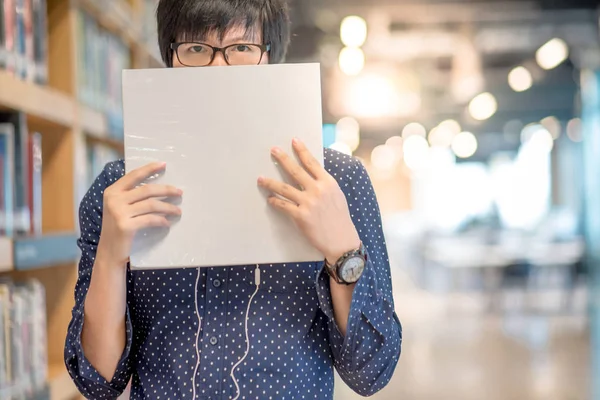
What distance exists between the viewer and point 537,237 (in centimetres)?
1024

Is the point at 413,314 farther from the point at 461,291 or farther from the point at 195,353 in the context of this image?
the point at 195,353

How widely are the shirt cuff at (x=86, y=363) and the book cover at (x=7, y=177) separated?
3.36ft

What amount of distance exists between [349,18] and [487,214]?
3.67m

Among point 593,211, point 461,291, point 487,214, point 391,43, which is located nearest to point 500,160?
point 487,214

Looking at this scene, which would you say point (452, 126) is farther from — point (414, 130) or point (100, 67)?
point (100, 67)

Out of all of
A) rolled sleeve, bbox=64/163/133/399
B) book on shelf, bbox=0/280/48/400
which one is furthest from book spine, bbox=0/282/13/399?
rolled sleeve, bbox=64/163/133/399

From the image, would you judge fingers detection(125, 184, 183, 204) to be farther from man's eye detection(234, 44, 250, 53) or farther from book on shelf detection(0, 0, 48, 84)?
book on shelf detection(0, 0, 48, 84)

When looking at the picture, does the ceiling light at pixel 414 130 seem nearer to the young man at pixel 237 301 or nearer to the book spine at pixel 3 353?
the book spine at pixel 3 353

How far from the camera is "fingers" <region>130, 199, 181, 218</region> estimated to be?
3.14 ft

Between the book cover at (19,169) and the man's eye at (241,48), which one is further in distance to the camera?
the book cover at (19,169)

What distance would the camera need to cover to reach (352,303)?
3.32 ft

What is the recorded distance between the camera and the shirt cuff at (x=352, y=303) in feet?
3.34

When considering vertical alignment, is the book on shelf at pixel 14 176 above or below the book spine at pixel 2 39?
below

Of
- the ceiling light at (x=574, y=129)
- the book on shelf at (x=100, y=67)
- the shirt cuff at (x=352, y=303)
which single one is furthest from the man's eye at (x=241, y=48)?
the ceiling light at (x=574, y=129)
